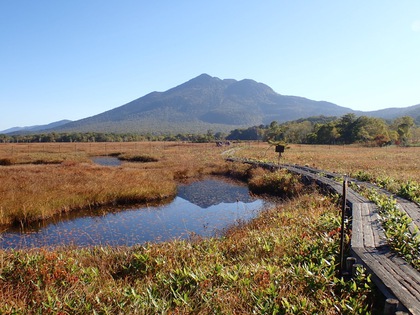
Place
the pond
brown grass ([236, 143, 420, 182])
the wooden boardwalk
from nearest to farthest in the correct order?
the wooden boardwalk → the pond → brown grass ([236, 143, 420, 182])

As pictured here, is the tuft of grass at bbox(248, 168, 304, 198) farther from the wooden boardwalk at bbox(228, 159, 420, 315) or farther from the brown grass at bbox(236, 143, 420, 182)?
the wooden boardwalk at bbox(228, 159, 420, 315)

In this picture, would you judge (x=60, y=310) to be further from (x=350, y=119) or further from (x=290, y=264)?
(x=350, y=119)

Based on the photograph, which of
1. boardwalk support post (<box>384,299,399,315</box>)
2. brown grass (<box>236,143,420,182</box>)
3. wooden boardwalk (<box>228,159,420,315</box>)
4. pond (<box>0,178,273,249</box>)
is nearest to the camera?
boardwalk support post (<box>384,299,399,315</box>)

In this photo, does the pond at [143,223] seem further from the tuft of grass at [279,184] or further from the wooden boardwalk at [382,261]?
the wooden boardwalk at [382,261]

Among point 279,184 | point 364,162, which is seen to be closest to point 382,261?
point 279,184

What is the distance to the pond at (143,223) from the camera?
11.7 metres

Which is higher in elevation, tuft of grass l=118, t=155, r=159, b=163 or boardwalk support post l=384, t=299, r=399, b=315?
boardwalk support post l=384, t=299, r=399, b=315

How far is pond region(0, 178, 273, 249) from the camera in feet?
38.5

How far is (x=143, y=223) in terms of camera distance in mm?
14297

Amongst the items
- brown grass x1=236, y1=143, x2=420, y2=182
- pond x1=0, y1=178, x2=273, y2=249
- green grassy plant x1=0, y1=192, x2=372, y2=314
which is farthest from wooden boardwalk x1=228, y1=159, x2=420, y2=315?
brown grass x1=236, y1=143, x2=420, y2=182

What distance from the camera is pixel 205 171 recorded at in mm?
32219

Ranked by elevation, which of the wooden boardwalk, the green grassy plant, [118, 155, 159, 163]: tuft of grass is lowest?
[118, 155, 159, 163]: tuft of grass

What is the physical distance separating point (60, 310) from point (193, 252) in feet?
11.8

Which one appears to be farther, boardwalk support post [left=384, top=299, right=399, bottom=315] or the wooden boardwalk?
the wooden boardwalk
